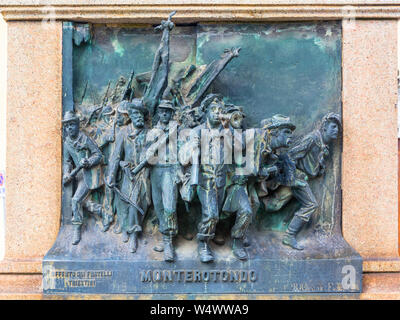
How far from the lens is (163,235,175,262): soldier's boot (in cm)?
641

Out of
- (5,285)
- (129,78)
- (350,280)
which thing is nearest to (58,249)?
(5,285)

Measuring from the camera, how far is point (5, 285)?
22.0 feet

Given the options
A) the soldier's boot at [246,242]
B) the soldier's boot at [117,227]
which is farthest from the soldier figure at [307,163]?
the soldier's boot at [117,227]

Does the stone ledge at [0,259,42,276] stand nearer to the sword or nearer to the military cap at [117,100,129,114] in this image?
the sword

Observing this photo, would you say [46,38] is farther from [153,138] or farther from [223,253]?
[223,253]

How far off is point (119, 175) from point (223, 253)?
4.97 ft

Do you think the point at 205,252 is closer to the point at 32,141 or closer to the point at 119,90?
the point at 119,90

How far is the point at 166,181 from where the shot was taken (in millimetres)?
6406

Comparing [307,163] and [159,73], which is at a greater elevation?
[159,73]

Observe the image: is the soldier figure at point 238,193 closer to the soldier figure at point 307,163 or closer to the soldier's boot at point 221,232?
the soldier's boot at point 221,232

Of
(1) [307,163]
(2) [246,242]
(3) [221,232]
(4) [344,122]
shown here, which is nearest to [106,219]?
(3) [221,232]

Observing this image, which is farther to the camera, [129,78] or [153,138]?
[129,78]

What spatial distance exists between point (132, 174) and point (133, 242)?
2.58ft

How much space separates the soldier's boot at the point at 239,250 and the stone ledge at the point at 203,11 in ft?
8.70
